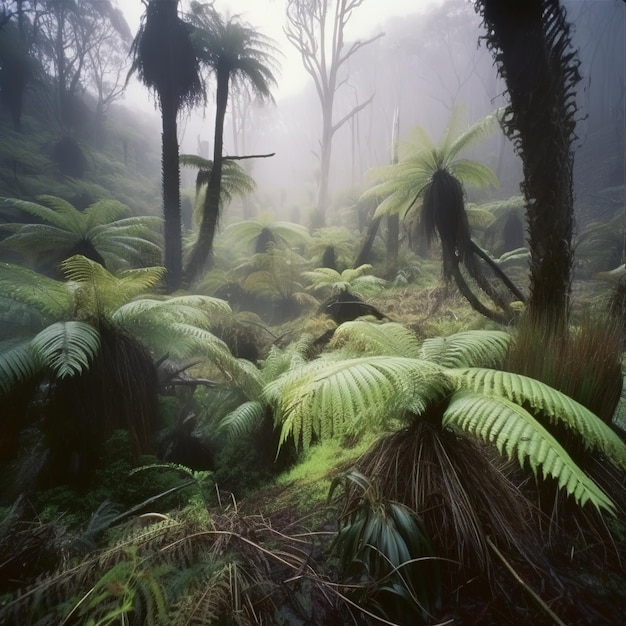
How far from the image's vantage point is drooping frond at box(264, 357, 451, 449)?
1.00 meters

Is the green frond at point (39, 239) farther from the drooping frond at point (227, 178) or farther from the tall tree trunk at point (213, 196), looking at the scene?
the drooping frond at point (227, 178)

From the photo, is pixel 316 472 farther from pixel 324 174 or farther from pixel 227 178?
pixel 324 174

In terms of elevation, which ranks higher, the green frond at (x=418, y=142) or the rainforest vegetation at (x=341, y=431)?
the green frond at (x=418, y=142)

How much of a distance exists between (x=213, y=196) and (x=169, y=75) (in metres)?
2.22

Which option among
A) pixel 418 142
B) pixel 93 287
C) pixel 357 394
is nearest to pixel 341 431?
pixel 357 394

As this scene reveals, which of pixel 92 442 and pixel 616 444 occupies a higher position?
pixel 616 444

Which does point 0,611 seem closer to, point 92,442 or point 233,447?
point 92,442

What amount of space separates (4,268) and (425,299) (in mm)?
5524

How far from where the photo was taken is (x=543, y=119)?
2227 millimetres

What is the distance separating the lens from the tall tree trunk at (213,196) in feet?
20.4

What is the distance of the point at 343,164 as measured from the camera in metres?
43.2

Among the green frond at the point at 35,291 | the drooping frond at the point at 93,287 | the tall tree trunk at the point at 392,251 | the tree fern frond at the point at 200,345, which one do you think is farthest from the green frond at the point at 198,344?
the tall tree trunk at the point at 392,251

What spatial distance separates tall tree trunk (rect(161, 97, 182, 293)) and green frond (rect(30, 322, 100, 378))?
4.43m

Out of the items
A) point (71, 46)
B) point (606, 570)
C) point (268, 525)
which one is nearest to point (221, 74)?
point (268, 525)
